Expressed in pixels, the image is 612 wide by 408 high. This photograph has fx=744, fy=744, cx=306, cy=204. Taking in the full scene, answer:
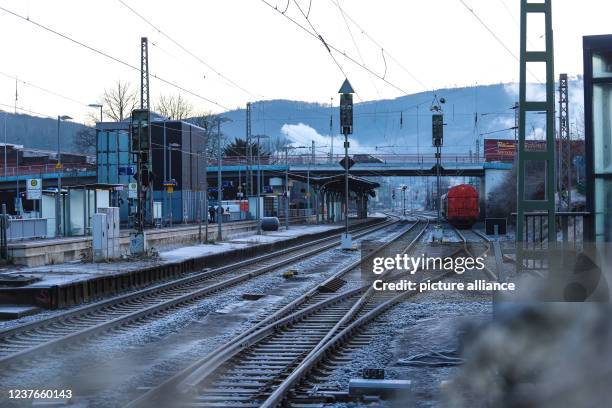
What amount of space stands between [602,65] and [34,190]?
2951cm

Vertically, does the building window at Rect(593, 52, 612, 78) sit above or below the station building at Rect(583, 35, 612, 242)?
above

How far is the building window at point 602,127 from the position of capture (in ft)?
35.0

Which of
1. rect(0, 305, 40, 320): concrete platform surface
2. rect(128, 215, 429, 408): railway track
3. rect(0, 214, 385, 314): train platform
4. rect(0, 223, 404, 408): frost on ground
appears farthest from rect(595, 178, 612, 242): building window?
rect(0, 214, 385, 314): train platform

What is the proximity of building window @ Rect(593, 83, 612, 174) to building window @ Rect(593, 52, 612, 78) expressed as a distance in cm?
17

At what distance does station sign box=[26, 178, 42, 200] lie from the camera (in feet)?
112

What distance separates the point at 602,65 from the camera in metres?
10.7

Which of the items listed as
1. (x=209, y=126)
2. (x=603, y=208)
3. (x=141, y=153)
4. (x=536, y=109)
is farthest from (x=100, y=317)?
(x=209, y=126)

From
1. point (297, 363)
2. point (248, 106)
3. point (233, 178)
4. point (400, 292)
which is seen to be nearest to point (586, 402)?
point (297, 363)

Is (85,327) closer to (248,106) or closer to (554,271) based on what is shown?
(554,271)

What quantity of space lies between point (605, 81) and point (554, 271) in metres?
2.80

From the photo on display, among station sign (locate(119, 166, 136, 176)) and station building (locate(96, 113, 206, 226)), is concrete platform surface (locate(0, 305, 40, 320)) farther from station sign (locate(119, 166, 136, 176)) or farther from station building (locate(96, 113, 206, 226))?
station sign (locate(119, 166, 136, 176))

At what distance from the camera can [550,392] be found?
6.89 meters

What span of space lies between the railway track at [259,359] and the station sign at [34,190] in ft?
72.5

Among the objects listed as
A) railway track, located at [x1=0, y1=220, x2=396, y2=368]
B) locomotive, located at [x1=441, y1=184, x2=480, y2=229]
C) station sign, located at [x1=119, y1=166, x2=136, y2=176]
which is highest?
station sign, located at [x1=119, y1=166, x2=136, y2=176]
